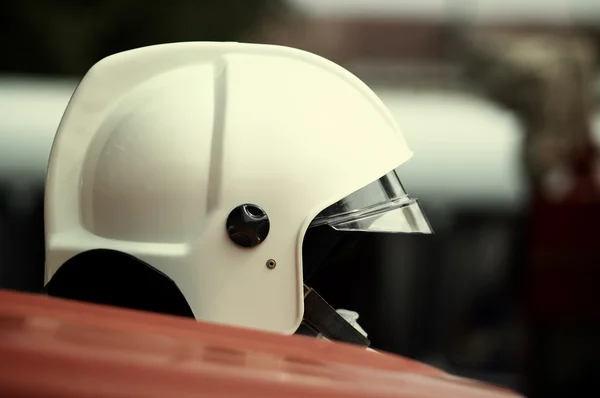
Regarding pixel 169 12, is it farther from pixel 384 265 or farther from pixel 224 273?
pixel 224 273

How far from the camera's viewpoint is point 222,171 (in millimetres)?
1494

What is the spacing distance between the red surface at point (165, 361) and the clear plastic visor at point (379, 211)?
0.26 m

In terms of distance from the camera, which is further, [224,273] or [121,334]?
[224,273]

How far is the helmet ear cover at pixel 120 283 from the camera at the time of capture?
4.91 ft

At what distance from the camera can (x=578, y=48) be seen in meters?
6.65

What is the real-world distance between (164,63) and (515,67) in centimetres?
513

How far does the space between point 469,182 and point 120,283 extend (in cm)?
520

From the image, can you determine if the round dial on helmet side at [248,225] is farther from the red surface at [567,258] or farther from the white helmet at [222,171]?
the red surface at [567,258]

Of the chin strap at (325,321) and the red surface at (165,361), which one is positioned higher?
the red surface at (165,361)

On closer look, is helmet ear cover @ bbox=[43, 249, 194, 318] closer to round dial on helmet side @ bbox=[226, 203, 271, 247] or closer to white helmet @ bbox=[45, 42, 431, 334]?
white helmet @ bbox=[45, 42, 431, 334]

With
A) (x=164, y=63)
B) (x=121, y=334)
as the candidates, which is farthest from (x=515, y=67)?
(x=121, y=334)

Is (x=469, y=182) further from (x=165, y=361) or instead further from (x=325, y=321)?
(x=165, y=361)

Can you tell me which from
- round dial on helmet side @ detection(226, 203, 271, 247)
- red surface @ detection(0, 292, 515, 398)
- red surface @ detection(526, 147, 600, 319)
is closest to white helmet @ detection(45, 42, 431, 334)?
round dial on helmet side @ detection(226, 203, 271, 247)

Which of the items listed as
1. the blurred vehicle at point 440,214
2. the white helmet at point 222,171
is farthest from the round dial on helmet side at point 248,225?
the blurred vehicle at point 440,214
